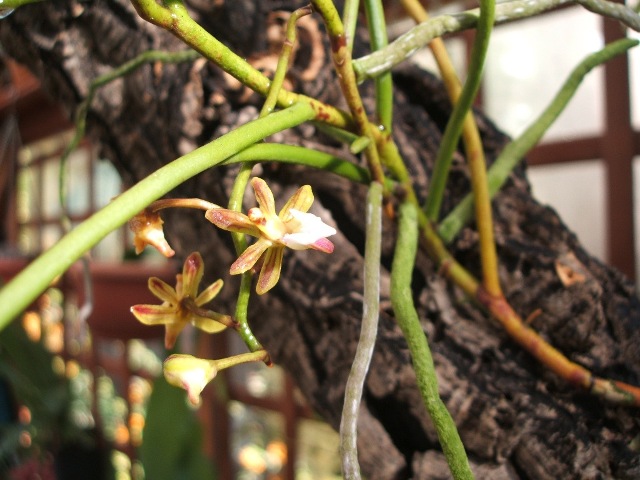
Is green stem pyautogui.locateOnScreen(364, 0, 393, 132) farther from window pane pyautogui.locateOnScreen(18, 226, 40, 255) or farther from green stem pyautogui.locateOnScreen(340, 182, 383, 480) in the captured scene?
window pane pyautogui.locateOnScreen(18, 226, 40, 255)

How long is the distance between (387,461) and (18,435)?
1319 millimetres

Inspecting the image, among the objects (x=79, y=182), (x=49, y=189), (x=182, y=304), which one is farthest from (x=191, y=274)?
(x=49, y=189)

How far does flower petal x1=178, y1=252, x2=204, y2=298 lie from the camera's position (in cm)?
20

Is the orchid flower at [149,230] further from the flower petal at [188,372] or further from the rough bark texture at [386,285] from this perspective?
the rough bark texture at [386,285]

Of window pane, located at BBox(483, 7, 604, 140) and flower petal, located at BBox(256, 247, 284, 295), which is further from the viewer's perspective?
window pane, located at BBox(483, 7, 604, 140)

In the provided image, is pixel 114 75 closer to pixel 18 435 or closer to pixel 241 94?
pixel 241 94

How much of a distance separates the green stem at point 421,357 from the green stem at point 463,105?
0.06 meters

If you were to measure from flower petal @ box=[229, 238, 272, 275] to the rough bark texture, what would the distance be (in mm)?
173

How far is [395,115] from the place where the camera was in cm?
39

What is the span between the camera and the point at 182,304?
8.0 inches

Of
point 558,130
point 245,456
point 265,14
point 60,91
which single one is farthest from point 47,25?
point 245,456

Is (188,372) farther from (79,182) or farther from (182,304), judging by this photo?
(79,182)

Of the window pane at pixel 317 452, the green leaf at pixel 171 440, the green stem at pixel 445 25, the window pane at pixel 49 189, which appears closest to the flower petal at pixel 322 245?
the green stem at pixel 445 25

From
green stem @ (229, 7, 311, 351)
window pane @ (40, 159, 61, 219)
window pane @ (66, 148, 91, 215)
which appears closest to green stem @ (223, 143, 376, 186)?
green stem @ (229, 7, 311, 351)
